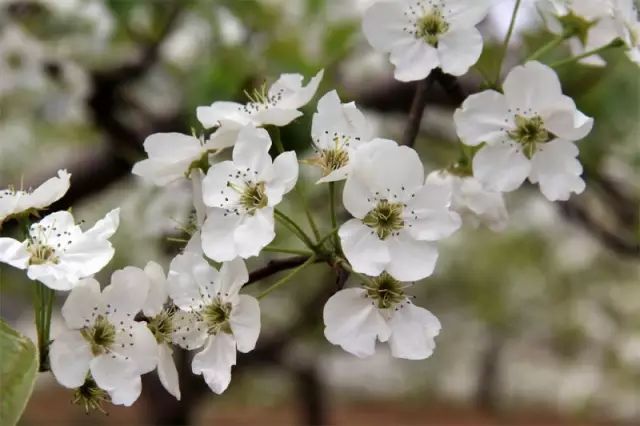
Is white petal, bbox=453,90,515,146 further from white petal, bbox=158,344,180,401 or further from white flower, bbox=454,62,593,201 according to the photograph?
white petal, bbox=158,344,180,401

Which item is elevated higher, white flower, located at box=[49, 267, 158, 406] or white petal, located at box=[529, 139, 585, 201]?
white petal, located at box=[529, 139, 585, 201]

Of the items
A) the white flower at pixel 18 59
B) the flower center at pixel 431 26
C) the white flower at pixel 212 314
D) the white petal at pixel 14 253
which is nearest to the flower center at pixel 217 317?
the white flower at pixel 212 314

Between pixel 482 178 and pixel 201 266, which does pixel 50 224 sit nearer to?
pixel 201 266

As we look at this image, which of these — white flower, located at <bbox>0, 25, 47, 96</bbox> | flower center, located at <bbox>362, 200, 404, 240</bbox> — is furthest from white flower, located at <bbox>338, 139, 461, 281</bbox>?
white flower, located at <bbox>0, 25, 47, 96</bbox>

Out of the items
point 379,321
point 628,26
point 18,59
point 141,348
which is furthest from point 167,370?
point 18,59

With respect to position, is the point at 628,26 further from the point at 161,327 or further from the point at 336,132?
the point at 161,327

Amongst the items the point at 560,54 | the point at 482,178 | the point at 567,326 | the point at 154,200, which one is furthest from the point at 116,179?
the point at 567,326
